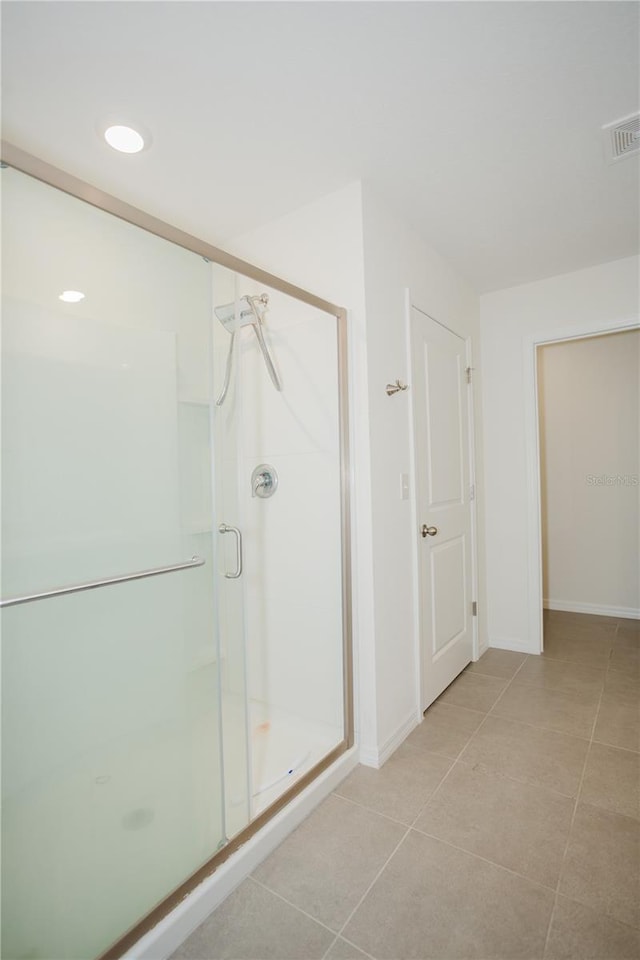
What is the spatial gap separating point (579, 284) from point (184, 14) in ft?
8.76

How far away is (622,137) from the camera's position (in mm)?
1721

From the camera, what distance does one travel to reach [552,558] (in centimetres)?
405

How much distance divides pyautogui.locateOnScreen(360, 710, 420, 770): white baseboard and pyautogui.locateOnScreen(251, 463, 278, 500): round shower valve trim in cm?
119

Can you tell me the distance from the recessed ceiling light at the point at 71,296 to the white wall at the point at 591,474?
3.52m

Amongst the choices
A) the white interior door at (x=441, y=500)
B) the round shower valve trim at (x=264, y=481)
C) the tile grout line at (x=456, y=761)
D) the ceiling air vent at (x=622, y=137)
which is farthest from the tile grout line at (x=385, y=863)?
the ceiling air vent at (x=622, y=137)

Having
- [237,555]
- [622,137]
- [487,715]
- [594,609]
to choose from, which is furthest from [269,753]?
[594,609]

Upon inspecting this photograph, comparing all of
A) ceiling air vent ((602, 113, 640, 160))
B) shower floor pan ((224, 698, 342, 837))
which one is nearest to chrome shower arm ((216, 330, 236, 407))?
shower floor pan ((224, 698, 342, 837))

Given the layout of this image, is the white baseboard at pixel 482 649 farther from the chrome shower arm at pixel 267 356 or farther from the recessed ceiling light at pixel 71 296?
the recessed ceiling light at pixel 71 296

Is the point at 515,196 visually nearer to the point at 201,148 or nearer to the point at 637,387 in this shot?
the point at 201,148

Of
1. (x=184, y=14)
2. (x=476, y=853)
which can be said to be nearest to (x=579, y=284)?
(x=184, y=14)

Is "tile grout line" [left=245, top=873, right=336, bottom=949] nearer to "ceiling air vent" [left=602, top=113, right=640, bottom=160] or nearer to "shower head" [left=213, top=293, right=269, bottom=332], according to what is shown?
"shower head" [left=213, top=293, right=269, bottom=332]

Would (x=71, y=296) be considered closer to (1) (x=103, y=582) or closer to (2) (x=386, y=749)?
(1) (x=103, y=582)

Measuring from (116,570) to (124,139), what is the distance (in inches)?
62.4

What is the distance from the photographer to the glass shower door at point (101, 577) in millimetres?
996
